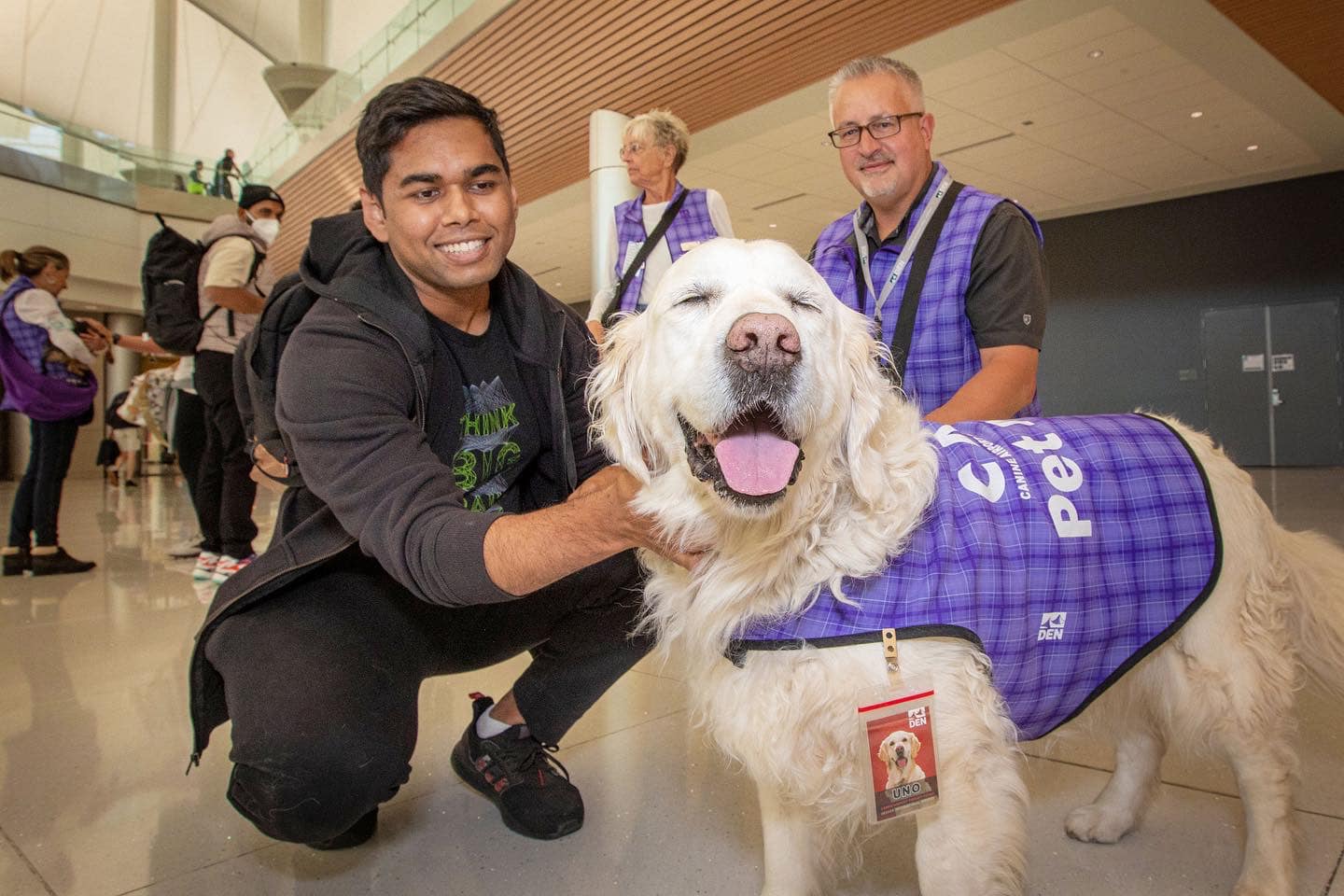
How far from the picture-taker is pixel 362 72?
12.9m

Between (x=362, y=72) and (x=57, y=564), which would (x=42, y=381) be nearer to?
(x=57, y=564)

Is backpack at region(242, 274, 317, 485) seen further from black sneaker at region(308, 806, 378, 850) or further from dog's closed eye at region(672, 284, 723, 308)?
dog's closed eye at region(672, 284, 723, 308)

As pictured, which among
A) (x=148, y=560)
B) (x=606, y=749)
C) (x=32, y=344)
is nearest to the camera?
(x=606, y=749)

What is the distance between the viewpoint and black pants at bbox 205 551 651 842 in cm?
148

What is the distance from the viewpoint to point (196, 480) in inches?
180

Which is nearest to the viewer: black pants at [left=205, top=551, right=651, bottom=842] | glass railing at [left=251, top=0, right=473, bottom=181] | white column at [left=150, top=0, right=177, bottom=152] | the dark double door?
black pants at [left=205, top=551, right=651, bottom=842]

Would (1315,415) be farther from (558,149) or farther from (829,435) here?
(829,435)

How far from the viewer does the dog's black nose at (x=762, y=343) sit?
112 centimetres

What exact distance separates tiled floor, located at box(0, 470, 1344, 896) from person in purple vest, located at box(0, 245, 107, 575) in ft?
7.89

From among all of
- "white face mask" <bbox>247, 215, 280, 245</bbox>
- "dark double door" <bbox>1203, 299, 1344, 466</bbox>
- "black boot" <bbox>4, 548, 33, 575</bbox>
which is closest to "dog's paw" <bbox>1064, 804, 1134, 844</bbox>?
"white face mask" <bbox>247, 215, 280, 245</bbox>

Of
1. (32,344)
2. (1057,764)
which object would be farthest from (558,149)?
(1057,764)

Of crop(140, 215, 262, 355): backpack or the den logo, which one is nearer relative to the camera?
the den logo

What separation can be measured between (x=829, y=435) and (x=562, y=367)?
877mm

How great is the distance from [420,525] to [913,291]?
56.9 inches
